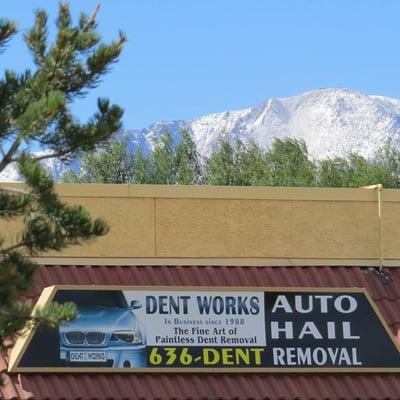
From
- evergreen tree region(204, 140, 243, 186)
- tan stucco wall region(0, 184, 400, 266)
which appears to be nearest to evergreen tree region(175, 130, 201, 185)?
evergreen tree region(204, 140, 243, 186)

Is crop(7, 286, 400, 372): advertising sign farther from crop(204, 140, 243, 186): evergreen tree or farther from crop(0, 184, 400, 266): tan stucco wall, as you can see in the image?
crop(204, 140, 243, 186): evergreen tree

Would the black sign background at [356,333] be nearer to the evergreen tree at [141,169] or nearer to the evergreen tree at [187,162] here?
the evergreen tree at [141,169]

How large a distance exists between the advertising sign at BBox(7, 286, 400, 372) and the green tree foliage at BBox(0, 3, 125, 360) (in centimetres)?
449

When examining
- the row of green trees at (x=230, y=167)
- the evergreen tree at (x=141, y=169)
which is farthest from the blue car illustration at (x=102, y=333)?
the evergreen tree at (x=141, y=169)

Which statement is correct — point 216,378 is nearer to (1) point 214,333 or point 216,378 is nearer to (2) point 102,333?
(1) point 214,333

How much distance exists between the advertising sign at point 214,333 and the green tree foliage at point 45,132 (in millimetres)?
4490

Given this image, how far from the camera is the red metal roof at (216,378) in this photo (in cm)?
1562

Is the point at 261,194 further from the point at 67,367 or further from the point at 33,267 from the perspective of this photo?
the point at 33,267

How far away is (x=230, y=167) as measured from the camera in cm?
4966

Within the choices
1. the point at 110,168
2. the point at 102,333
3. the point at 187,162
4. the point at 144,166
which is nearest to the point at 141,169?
the point at 144,166

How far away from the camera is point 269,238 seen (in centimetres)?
1731

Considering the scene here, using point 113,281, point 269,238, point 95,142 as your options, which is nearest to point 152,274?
point 113,281

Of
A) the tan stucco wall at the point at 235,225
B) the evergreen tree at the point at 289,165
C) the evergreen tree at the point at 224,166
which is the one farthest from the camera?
the evergreen tree at the point at 224,166

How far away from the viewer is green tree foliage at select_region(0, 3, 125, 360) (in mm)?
10898
